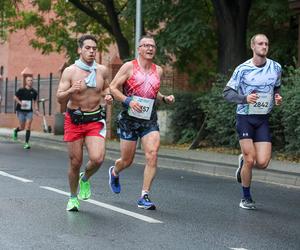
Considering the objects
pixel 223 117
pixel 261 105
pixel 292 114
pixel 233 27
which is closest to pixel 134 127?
pixel 261 105

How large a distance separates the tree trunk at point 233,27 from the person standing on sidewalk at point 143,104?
1076 centimetres

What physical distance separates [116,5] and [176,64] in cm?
479

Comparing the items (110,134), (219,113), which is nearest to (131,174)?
(219,113)

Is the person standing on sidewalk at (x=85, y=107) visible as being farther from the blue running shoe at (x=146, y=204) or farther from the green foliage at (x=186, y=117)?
the green foliage at (x=186, y=117)

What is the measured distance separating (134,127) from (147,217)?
1.19m

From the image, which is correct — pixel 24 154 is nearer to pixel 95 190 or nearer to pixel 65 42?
pixel 95 190

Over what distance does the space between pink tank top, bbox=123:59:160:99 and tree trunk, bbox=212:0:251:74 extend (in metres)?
10.8

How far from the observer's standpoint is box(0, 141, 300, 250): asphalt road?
6559 millimetres

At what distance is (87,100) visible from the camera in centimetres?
794

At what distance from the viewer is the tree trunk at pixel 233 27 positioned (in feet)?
62.3

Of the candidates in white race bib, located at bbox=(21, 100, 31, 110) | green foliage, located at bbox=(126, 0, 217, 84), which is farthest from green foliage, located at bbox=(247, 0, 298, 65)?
white race bib, located at bbox=(21, 100, 31, 110)

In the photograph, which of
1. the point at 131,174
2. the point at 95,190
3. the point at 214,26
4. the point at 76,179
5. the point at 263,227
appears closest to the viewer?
the point at 263,227

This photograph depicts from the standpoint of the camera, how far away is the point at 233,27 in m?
19.1

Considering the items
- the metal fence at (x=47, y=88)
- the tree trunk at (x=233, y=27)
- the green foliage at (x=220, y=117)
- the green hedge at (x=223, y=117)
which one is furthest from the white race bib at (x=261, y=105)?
the metal fence at (x=47, y=88)
